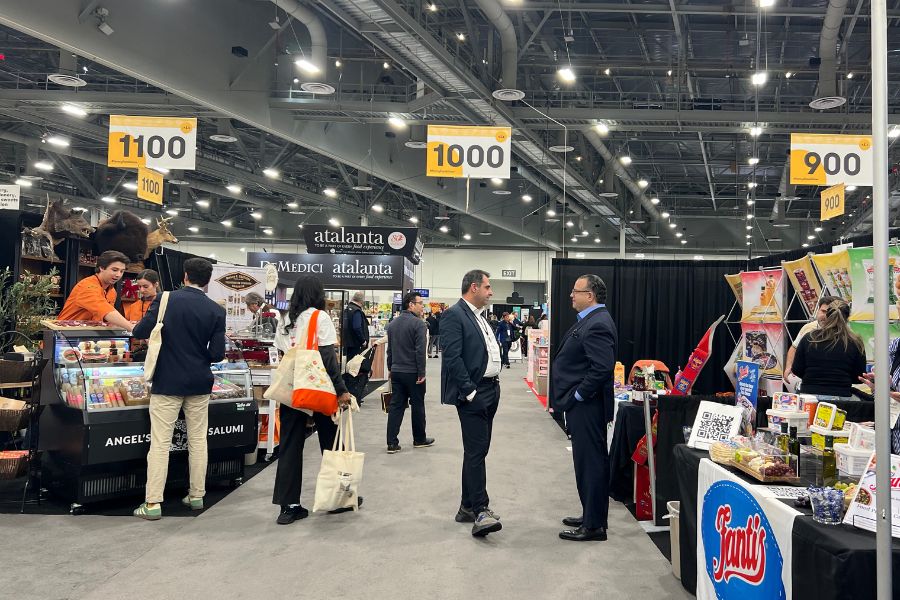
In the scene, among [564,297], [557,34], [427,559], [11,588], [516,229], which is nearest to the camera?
[11,588]

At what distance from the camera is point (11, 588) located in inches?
121

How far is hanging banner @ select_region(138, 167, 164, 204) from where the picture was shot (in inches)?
396

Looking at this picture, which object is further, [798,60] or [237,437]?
[798,60]

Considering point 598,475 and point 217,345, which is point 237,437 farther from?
point 598,475

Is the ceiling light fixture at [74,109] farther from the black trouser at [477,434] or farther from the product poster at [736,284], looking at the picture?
the product poster at [736,284]

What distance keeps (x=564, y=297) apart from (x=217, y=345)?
18.1 feet

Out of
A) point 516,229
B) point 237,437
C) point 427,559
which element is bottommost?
point 427,559

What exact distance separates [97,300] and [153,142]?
4.00 metres

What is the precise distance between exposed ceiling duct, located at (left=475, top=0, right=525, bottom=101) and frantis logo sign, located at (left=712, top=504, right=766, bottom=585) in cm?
693

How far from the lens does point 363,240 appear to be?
12.5 metres

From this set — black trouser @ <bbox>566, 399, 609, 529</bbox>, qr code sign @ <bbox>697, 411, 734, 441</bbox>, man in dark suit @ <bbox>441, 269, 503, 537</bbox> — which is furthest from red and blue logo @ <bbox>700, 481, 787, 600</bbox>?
man in dark suit @ <bbox>441, 269, 503, 537</bbox>

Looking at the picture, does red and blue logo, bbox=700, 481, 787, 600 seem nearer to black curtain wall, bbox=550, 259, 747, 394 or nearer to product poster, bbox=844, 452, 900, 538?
product poster, bbox=844, 452, 900, 538

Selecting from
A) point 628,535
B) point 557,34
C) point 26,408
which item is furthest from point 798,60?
point 26,408

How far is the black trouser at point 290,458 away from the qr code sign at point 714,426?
2305mm
